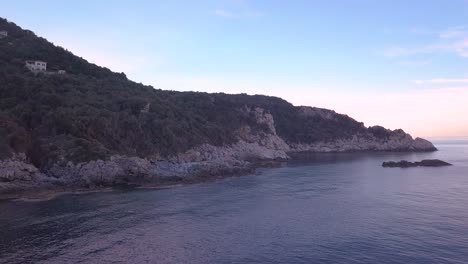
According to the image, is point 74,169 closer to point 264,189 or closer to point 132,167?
point 132,167

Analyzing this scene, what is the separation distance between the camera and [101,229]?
113ft

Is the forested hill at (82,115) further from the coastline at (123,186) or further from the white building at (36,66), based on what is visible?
the coastline at (123,186)

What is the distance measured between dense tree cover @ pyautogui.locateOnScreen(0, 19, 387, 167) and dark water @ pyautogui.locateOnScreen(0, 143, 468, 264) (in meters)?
12.0

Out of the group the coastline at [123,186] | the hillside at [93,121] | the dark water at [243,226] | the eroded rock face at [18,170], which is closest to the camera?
the dark water at [243,226]

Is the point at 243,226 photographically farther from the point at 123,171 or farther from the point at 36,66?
the point at 36,66

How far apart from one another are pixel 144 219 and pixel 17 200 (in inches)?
631

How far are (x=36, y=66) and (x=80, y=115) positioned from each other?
26.6 metres

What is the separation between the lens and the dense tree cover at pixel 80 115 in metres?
56.1

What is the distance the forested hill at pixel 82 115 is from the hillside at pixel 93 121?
0.13m

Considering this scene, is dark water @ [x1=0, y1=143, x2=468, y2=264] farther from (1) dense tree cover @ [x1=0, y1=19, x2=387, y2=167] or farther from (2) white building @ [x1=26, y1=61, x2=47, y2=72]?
(2) white building @ [x1=26, y1=61, x2=47, y2=72]

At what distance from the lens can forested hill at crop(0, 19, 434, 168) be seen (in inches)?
2205

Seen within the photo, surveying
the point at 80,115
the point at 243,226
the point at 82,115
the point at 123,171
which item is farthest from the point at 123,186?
the point at 243,226

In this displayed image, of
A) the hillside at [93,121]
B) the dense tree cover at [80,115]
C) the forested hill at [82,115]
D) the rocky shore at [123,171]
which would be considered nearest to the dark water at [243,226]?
the rocky shore at [123,171]

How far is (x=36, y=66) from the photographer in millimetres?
82750
